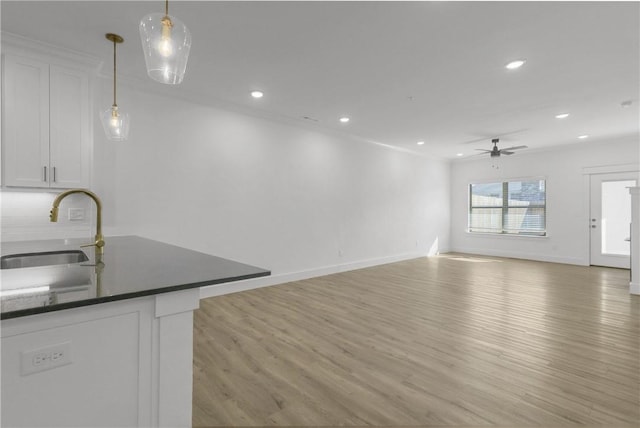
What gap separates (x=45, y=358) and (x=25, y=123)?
289cm

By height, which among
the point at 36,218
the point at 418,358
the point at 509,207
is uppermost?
the point at 509,207

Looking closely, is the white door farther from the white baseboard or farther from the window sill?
the white baseboard

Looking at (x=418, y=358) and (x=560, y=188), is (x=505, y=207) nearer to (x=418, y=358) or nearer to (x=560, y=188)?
(x=560, y=188)

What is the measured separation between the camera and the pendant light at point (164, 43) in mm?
1451

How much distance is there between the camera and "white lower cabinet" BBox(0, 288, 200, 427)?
96cm

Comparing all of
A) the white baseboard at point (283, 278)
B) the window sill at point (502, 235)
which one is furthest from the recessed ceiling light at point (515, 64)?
the window sill at point (502, 235)

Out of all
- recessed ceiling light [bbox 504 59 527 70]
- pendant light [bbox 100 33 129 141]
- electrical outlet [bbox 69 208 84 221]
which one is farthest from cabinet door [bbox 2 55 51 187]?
recessed ceiling light [bbox 504 59 527 70]

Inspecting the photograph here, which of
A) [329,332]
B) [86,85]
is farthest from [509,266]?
[86,85]

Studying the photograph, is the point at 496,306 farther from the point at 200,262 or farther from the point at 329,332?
the point at 200,262

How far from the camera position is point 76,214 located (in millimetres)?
3188

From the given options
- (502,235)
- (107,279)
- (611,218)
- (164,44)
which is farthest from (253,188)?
(611,218)

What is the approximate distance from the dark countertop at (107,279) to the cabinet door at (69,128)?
184cm

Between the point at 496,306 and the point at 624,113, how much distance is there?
155 inches

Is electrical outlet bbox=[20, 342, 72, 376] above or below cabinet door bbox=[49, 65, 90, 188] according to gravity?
below
